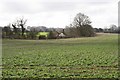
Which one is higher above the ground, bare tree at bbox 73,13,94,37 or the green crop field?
bare tree at bbox 73,13,94,37

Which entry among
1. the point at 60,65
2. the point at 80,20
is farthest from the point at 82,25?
the point at 60,65

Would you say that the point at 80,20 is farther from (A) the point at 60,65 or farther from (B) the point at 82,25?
(A) the point at 60,65

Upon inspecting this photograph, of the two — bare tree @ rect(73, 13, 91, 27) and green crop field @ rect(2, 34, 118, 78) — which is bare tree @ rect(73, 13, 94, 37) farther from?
green crop field @ rect(2, 34, 118, 78)

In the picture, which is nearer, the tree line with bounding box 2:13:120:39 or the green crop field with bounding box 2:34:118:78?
the green crop field with bounding box 2:34:118:78

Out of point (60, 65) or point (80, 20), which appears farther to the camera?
point (80, 20)

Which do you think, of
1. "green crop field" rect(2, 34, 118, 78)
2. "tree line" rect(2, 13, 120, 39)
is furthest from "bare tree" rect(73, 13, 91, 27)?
"green crop field" rect(2, 34, 118, 78)

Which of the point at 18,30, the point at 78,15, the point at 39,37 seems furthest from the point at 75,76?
the point at 78,15

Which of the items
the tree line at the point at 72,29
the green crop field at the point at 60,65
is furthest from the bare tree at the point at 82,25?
the green crop field at the point at 60,65

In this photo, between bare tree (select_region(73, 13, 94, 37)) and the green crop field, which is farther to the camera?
bare tree (select_region(73, 13, 94, 37))

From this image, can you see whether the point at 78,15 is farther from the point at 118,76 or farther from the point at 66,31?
the point at 118,76

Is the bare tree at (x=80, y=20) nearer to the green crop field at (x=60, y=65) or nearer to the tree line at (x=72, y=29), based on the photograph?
the tree line at (x=72, y=29)

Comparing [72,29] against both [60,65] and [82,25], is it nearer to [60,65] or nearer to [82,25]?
[82,25]

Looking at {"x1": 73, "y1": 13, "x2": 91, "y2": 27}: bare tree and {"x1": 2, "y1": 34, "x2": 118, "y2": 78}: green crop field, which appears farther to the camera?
{"x1": 73, "y1": 13, "x2": 91, "y2": 27}: bare tree

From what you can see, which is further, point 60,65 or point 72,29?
point 72,29
